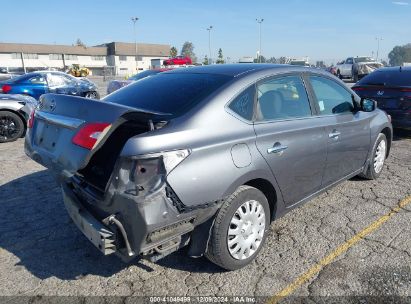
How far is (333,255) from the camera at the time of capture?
10.7 feet

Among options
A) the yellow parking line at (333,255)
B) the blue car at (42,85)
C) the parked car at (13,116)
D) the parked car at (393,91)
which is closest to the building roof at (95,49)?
the blue car at (42,85)

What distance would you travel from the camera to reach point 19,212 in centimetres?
421

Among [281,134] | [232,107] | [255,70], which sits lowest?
[281,134]

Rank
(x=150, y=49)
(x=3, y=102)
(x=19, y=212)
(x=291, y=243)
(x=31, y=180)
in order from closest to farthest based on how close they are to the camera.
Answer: (x=291, y=243) → (x=19, y=212) → (x=31, y=180) → (x=3, y=102) → (x=150, y=49)

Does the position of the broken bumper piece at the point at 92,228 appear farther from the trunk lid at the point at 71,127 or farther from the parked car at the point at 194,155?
the trunk lid at the point at 71,127

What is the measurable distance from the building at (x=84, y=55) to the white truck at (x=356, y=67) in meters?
52.8

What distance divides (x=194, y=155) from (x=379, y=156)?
3666 mm

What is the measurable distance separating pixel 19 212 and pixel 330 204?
3.72 m

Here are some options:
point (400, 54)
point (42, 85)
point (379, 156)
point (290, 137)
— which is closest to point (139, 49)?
point (42, 85)

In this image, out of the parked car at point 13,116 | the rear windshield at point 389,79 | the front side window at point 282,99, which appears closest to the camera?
the front side window at point 282,99

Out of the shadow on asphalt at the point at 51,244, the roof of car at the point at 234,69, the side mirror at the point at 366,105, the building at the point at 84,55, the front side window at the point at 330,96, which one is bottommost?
the shadow on asphalt at the point at 51,244

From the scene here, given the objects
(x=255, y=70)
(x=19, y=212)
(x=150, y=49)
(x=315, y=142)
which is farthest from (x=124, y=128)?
(x=150, y=49)

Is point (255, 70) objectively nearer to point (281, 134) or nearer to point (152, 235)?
point (281, 134)

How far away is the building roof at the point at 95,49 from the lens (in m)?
77.7
